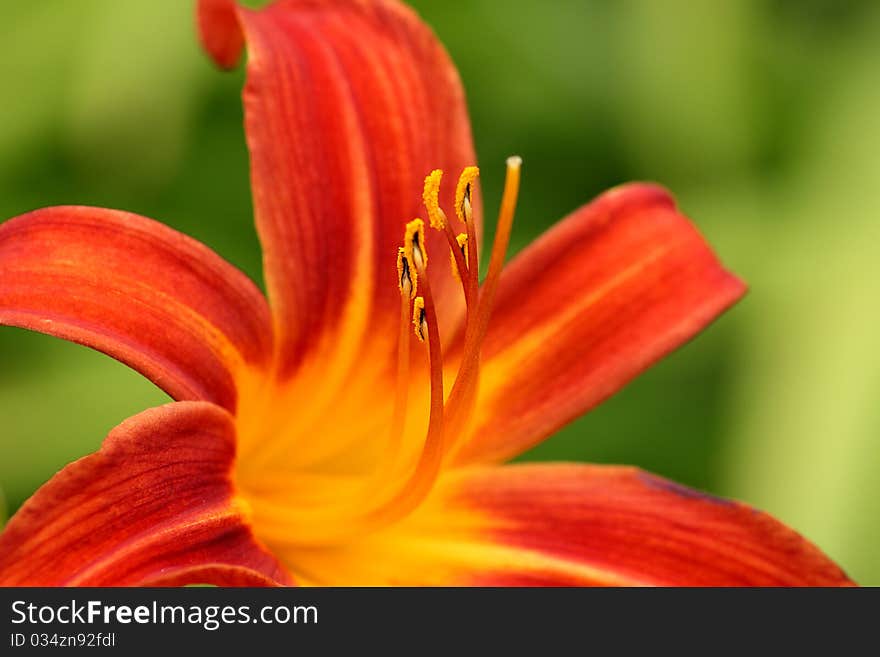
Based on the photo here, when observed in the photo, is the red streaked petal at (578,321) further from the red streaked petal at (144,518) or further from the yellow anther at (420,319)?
the red streaked petal at (144,518)

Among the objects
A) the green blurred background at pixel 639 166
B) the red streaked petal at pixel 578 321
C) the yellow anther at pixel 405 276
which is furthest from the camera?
the green blurred background at pixel 639 166

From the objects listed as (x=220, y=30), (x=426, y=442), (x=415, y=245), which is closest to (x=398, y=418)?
(x=426, y=442)

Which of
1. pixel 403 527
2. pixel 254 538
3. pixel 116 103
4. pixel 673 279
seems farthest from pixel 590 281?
pixel 116 103

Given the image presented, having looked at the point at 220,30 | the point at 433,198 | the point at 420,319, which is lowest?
the point at 420,319

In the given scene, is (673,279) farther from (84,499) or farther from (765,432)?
(84,499)

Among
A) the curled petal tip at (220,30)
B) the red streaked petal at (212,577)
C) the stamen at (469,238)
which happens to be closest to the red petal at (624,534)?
the stamen at (469,238)

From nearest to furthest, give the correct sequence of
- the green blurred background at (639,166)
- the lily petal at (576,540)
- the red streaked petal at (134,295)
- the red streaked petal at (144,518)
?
the red streaked petal at (144,518) → the red streaked petal at (134,295) → the lily petal at (576,540) → the green blurred background at (639,166)

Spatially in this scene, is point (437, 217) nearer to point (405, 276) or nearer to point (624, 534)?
point (405, 276)
